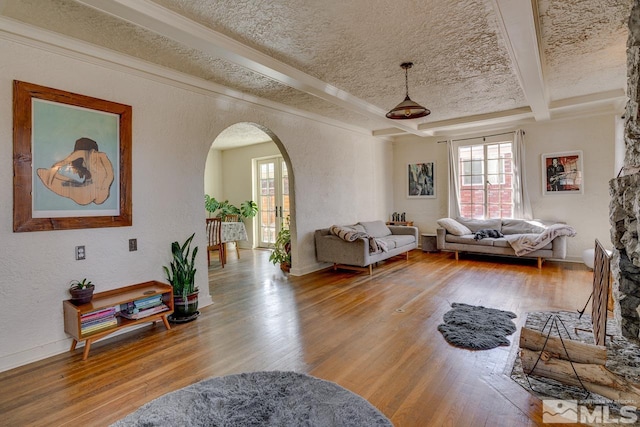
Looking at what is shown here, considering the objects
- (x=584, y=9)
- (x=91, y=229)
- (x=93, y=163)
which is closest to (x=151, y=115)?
(x=93, y=163)

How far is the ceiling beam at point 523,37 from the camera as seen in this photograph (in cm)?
234

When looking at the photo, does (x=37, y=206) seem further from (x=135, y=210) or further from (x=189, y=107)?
(x=189, y=107)

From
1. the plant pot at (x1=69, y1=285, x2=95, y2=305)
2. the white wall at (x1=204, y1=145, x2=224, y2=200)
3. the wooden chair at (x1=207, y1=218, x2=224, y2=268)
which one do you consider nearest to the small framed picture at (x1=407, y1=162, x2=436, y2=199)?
the wooden chair at (x1=207, y1=218, x2=224, y2=268)

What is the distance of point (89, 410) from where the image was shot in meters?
1.97

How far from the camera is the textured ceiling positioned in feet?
7.93

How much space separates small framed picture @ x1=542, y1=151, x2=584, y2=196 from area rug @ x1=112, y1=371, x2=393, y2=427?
5957mm

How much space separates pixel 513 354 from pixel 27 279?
391 centimetres

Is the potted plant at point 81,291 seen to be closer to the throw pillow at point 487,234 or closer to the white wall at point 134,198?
the white wall at point 134,198

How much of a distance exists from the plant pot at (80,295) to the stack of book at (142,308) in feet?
1.08

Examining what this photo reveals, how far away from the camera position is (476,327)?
9.86ft

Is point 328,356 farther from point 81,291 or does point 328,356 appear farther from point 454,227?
point 454,227

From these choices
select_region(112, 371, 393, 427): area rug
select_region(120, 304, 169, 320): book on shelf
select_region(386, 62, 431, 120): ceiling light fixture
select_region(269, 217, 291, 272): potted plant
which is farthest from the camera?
select_region(269, 217, 291, 272): potted plant

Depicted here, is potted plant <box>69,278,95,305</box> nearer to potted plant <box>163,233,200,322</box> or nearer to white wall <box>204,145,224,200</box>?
potted plant <box>163,233,200,322</box>

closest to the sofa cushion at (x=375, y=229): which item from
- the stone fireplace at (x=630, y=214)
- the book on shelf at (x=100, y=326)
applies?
the stone fireplace at (x=630, y=214)
